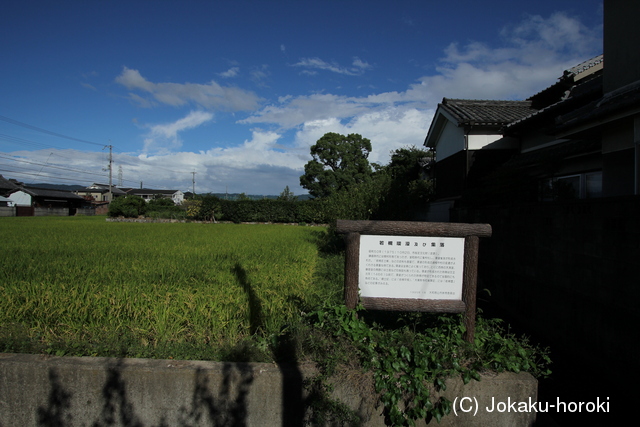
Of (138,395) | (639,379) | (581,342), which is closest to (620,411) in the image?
(639,379)

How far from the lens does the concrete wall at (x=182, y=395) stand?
2373 millimetres

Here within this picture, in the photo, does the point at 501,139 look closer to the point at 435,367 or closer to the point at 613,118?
the point at 613,118

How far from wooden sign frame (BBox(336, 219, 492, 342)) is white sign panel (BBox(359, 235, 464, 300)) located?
4 cm

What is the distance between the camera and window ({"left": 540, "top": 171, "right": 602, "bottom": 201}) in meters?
6.66

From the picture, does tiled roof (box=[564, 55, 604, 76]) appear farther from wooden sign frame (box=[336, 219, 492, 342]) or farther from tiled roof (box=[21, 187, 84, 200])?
tiled roof (box=[21, 187, 84, 200])

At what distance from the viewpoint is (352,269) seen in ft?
9.18

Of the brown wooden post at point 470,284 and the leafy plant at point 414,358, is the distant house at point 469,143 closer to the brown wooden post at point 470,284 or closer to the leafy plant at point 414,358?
the brown wooden post at point 470,284

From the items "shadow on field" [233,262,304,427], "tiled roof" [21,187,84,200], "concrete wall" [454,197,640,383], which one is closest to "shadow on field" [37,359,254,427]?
"shadow on field" [233,262,304,427]

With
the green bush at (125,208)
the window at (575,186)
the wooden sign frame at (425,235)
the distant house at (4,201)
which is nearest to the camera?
the wooden sign frame at (425,235)

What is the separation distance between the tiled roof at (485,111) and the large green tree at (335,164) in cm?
1931

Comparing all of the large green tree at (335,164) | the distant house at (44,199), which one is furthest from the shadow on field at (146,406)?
the distant house at (44,199)

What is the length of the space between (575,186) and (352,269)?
7.36 m

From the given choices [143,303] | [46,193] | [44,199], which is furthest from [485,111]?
[46,193]

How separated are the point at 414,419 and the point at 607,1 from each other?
7.54 meters
